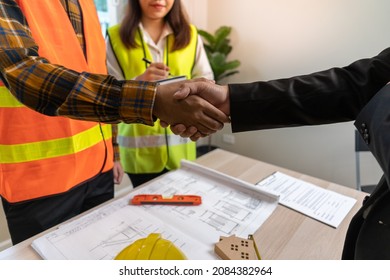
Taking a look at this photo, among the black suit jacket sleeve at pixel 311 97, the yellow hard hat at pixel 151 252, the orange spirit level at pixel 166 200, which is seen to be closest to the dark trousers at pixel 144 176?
the orange spirit level at pixel 166 200

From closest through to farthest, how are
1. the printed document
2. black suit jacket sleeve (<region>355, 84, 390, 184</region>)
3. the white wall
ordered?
black suit jacket sleeve (<region>355, 84, 390, 184</region>)
the printed document
the white wall

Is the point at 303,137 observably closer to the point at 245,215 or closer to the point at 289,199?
the point at 289,199

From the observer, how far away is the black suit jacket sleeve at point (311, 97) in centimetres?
64

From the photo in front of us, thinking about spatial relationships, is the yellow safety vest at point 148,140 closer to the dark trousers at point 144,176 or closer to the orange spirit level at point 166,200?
the dark trousers at point 144,176

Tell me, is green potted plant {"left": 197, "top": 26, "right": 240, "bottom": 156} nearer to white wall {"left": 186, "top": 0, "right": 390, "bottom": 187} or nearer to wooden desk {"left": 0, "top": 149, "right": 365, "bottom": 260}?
white wall {"left": 186, "top": 0, "right": 390, "bottom": 187}

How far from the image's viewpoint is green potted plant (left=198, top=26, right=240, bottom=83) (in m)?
2.43

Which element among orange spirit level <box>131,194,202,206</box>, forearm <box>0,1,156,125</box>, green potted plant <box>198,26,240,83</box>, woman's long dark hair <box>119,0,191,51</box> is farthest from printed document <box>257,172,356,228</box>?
green potted plant <box>198,26,240,83</box>

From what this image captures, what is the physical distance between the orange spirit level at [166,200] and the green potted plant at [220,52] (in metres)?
1.81

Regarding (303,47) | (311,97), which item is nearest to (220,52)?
(303,47)

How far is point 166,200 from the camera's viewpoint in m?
0.84

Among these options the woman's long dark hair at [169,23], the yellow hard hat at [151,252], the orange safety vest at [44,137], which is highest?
the woman's long dark hair at [169,23]

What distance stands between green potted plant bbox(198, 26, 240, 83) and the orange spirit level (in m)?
1.81

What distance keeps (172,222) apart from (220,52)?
2.11 metres
